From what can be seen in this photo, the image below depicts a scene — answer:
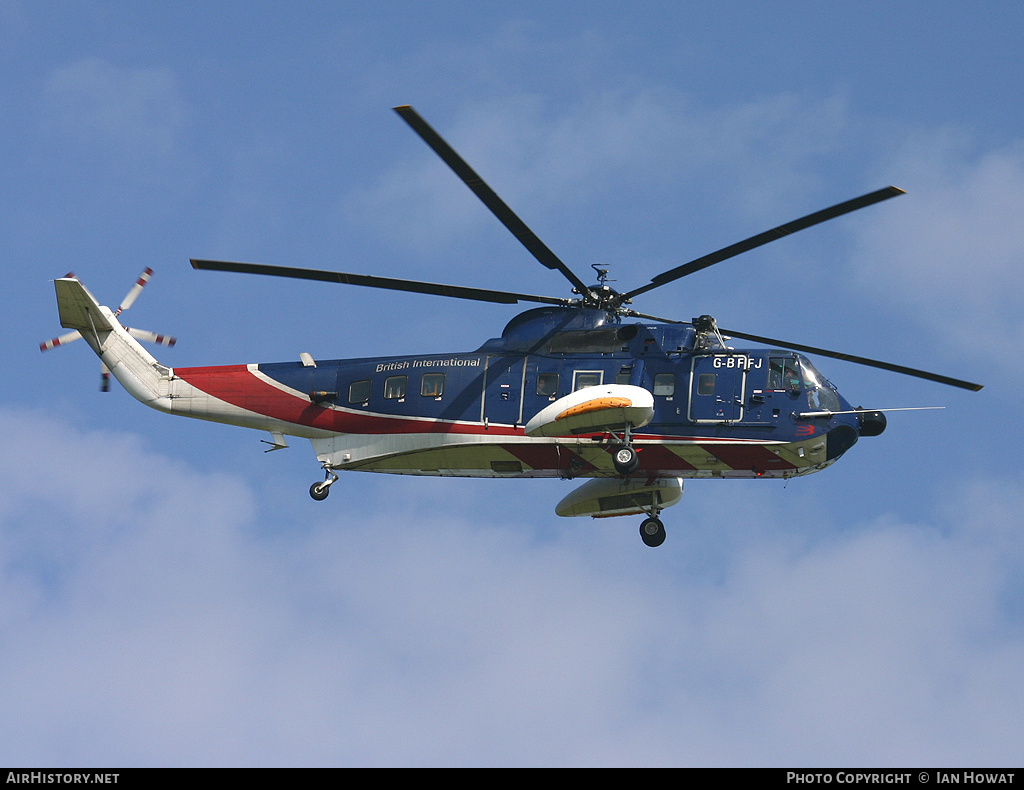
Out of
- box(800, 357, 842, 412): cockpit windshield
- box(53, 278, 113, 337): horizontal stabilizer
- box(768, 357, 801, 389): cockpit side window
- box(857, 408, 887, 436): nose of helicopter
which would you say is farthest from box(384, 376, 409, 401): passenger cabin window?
box(857, 408, 887, 436): nose of helicopter

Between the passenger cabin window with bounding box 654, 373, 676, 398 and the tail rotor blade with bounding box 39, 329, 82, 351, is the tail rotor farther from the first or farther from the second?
the passenger cabin window with bounding box 654, 373, 676, 398

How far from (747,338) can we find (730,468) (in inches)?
139

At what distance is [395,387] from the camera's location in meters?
32.1

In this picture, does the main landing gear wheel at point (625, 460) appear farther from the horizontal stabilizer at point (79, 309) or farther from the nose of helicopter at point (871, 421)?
the horizontal stabilizer at point (79, 309)

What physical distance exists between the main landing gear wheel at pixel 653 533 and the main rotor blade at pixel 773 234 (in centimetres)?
562

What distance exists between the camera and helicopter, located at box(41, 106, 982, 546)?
2959 cm

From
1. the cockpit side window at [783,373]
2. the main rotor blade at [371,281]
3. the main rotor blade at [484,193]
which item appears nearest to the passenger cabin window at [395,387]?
the main rotor blade at [371,281]

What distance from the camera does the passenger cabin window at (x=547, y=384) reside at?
30.7 meters

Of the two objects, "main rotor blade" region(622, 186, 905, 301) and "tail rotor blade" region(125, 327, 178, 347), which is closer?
"main rotor blade" region(622, 186, 905, 301)

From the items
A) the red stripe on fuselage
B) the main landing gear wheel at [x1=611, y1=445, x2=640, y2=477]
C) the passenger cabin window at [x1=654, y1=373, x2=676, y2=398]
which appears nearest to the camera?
the main landing gear wheel at [x1=611, y1=445, x2=640, y2=477]

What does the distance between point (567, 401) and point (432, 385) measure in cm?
400

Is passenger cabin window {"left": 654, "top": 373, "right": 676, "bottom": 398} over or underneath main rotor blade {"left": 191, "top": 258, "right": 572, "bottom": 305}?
underneath

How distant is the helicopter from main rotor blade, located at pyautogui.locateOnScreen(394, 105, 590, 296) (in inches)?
3.2
